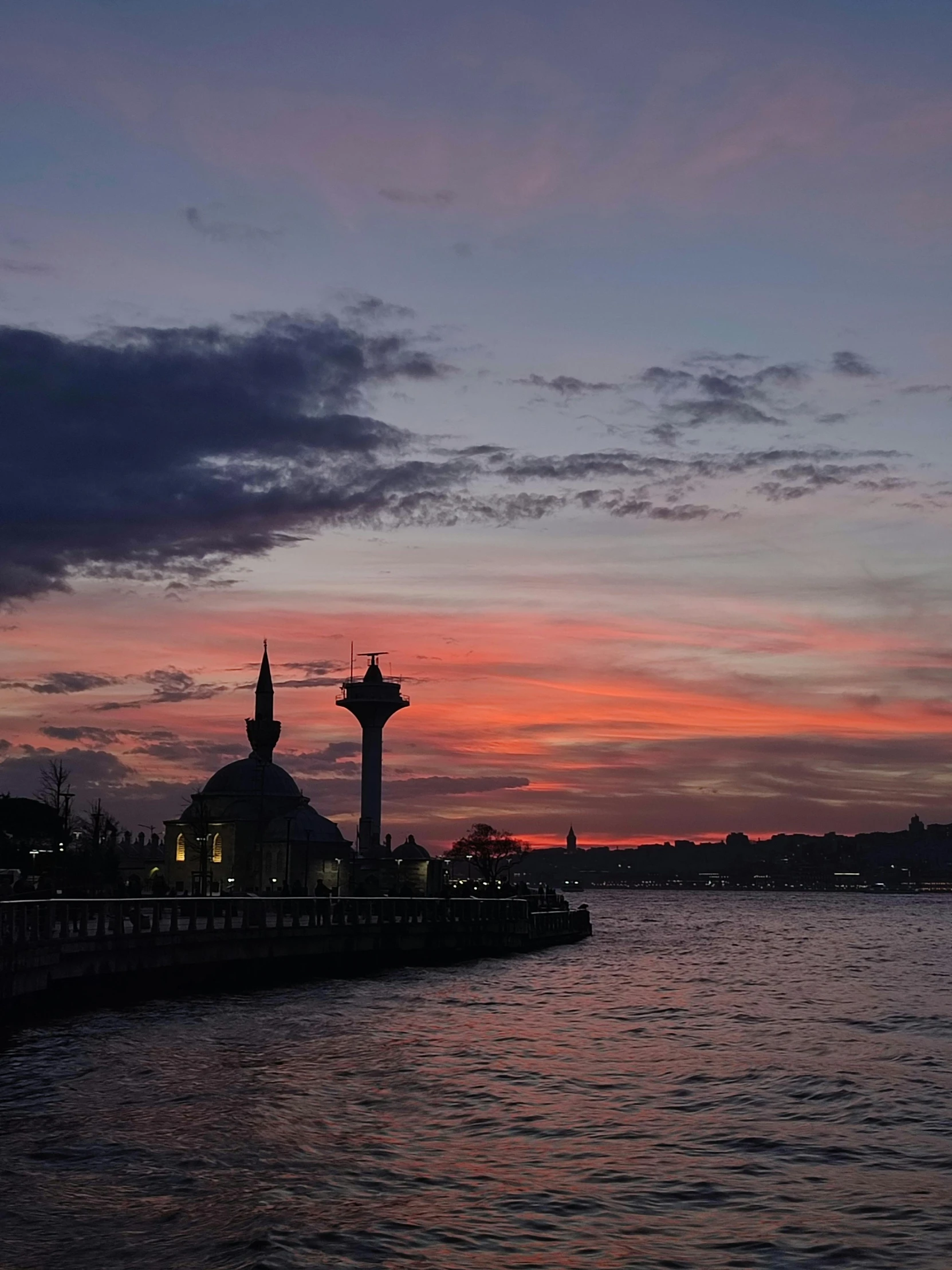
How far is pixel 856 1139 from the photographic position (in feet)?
87.5

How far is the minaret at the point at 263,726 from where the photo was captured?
168125mm

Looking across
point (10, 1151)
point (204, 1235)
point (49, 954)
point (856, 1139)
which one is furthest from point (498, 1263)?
point (49, 954)

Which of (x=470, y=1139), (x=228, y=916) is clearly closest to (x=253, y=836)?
(x=228, y=916)

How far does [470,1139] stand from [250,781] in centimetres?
12690

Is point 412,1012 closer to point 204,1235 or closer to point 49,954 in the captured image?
point 49,954

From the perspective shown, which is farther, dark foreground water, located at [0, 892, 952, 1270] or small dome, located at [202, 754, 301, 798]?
small dome, located at [202, 754, 301, 798]

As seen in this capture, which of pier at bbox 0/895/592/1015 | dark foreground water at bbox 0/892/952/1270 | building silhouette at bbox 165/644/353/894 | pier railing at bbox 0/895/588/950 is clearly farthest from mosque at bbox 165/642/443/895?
dark foreground water at bbox 0/892/952/1270

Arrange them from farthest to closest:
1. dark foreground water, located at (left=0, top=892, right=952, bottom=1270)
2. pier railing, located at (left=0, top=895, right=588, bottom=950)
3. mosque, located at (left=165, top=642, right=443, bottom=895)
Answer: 1. mosque, located at (left=165, top=642, right=443, bottom=895)
2. pier railing, located at (left=0, top=895, right=588, bottom=950)
3. dark foreground water, located at (left=0, top=892, right=952, bottom=1270)

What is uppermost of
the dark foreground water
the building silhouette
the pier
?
the building silhouette

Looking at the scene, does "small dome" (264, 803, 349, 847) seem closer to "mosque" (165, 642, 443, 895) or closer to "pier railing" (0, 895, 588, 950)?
"mosque" (165, 642, 443, 895)

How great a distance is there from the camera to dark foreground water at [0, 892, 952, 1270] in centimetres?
1830

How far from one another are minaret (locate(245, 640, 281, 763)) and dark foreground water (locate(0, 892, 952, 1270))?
118 m

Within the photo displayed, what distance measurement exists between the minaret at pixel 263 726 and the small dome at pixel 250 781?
10251mm

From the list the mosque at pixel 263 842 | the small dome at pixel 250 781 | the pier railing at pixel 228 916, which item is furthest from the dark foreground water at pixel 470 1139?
the small dome at pixel 250 781
